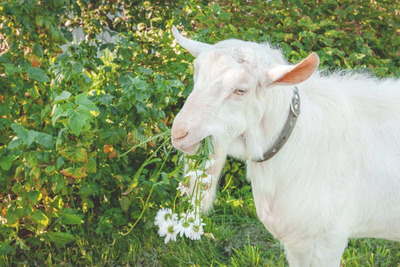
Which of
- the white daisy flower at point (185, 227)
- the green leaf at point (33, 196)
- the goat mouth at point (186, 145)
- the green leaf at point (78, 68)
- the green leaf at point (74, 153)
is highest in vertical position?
the goat mouth at point (186, 145)

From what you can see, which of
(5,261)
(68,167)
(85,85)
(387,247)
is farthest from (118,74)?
(387,247)

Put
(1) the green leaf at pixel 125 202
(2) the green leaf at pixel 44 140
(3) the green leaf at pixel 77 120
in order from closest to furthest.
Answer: (3) the green leaf at pixel 77 120 < (2) the green leaf at pixel 44 140 < (1) the green leaf at pixel 125 202

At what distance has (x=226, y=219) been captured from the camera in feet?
11.8

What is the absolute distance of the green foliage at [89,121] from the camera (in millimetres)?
2545

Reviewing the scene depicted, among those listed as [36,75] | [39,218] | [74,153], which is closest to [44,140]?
[74,153]

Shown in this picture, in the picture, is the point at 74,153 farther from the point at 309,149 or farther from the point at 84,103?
the point at 309,149

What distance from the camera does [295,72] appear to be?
1.83 metres

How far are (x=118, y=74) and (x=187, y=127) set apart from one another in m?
1.35

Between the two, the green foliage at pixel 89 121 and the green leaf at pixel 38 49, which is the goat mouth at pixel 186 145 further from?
the green leaf at pixel 38 49

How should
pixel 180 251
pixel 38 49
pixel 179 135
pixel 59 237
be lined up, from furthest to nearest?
pixel 180 251 → pixel 59 237 → pixel 38 49 → pixel 179 135

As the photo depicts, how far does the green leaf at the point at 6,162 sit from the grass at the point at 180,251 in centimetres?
71

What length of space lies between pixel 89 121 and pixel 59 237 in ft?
2.89

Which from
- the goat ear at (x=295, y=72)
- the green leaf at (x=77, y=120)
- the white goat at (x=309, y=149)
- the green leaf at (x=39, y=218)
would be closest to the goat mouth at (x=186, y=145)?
the white goat at (x=309, y=149)

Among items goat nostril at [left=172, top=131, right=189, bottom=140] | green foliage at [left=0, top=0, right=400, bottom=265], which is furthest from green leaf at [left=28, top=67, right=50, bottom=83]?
goat nostril at [left=172, top=131, right=189, bottom=140]
